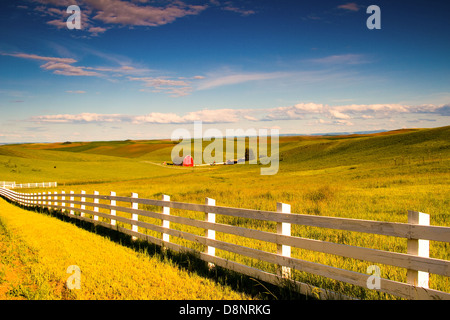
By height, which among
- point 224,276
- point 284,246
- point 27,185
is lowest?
point 27,185

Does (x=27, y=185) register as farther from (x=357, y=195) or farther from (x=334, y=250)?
(x=334, y=250)

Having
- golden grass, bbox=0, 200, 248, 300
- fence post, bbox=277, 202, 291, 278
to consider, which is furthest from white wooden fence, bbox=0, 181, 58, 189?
fence post, bbox=277, 202, 291, 278

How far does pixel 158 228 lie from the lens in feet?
31.2

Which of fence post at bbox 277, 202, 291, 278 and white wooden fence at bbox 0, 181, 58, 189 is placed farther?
white wooden fence at bbox 0, 181, 58, 189

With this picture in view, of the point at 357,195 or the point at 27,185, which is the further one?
the point at 27,185

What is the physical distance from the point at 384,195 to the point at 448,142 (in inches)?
1767

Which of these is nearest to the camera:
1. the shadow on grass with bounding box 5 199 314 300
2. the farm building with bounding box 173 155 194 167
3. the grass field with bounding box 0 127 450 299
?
the shadow on grass with bounding box 5 199 314 300

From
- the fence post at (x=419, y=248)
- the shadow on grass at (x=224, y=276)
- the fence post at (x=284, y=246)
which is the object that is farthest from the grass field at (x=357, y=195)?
the fence post at (x=419, y=248)

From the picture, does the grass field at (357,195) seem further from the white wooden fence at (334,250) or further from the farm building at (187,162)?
the farm building at (187,162)

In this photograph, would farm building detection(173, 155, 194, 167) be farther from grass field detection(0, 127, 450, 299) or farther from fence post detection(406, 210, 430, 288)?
fence post detection(406, 210, 430, 288)

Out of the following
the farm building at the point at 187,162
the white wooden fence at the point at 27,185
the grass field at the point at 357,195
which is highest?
the grass field at the point at 357,195

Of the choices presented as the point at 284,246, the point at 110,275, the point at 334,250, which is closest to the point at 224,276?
the point at 284,246

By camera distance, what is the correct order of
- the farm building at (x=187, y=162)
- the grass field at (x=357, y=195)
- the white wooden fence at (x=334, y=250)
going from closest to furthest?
the white wooden fence at (x=334, y=250) → the grass field at (x=357, y=195) → the farm building at (x=187, y=162)
